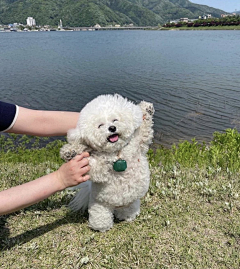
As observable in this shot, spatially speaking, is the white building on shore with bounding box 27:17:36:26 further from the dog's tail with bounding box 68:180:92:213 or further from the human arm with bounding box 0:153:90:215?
the human arm with bounding box 0:153:90:215

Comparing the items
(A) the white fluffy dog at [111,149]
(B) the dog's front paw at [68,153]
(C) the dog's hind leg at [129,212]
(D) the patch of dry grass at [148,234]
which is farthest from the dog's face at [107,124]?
(D) the patch of dry grass at [148,234]

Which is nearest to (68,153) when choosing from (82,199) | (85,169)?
(85,169)

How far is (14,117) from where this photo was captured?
112 inches

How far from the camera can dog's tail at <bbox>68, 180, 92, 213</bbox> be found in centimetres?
339

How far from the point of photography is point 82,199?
3510 mm

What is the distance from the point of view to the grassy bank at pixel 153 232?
9.33 feet

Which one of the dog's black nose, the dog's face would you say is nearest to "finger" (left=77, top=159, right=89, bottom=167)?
the dog's face

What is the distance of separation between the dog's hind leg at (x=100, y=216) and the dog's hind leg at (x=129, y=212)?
239 mm

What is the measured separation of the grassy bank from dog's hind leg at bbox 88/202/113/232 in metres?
0.12

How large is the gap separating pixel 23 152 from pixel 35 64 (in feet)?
60.5

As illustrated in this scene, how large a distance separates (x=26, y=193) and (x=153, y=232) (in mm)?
1576

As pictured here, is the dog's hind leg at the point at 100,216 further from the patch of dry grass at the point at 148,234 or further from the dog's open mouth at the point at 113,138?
the dog's open mouth at the point at 113,138

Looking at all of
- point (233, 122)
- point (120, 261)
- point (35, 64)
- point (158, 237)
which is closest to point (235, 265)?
point (158, 237)

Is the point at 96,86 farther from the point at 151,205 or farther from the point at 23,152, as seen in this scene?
the point at 151,205
